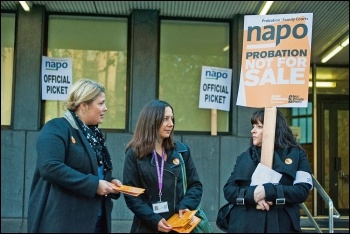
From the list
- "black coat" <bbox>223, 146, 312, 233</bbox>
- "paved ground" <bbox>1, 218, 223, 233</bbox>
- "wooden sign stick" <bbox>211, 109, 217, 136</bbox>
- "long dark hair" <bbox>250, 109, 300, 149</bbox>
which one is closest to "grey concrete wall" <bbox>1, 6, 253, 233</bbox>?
"paved ground" <bbox>1, 218, 223, 233</bbox>

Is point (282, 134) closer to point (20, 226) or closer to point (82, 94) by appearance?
point (82, 94)

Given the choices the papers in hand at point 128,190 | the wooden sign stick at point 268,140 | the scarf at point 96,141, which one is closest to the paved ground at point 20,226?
the wooden sign stick at point 268,140

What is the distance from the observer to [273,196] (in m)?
3.97

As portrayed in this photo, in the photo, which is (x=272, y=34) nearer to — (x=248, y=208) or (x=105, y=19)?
(x=248, y=208)

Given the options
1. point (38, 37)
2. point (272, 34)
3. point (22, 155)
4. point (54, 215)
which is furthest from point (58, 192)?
point (38, 37)

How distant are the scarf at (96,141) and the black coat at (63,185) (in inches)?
3.4

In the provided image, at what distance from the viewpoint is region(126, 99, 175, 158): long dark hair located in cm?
409

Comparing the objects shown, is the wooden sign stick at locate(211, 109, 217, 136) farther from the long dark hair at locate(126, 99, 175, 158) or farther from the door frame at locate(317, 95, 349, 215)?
the long dark hair at locate(126, 99, 175, 158)

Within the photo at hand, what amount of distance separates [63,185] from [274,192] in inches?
60.1

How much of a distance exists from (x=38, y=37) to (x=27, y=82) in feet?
2.43

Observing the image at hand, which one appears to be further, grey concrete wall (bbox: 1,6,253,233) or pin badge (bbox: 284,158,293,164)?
grey concrete wall (bbox: 1,6,253,233)

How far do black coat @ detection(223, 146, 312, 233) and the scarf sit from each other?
989mm

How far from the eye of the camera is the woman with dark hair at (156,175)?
394 centimetres

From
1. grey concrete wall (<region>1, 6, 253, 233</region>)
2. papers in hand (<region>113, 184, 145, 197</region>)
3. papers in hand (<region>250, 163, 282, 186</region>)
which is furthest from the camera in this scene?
grey concrete wall (<region>1, 6, 253, 233</region>)
